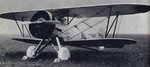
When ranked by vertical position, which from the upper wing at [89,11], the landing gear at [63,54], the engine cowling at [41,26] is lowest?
the landing gear at [63,54]

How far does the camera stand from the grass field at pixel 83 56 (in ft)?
6.14

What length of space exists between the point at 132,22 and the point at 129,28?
0.15ft

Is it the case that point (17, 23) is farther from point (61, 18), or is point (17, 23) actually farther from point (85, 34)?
point (85, 34)

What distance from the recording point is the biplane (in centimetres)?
206

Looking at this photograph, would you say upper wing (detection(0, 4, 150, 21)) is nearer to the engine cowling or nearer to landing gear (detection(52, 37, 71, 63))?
the engine cowling

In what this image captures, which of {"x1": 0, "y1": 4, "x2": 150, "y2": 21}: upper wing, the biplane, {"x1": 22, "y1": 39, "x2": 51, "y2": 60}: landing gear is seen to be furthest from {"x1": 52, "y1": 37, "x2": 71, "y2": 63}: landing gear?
{"x1": 0, "y1": 4, "x2": 150, "y2": 21}: upper wing

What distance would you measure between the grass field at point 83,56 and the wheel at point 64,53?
0.03 m

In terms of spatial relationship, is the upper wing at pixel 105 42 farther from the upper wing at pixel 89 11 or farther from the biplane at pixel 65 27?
the upper wing at pixel 89 11

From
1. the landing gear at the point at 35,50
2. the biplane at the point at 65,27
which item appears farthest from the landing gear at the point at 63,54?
the landing gear at the point at 35,50

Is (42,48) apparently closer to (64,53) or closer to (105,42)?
(64,53)

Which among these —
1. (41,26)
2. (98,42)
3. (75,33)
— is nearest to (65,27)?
(75,33)

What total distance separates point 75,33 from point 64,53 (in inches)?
13.2

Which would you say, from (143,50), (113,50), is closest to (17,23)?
(113,50)

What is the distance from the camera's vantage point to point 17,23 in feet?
6.91
